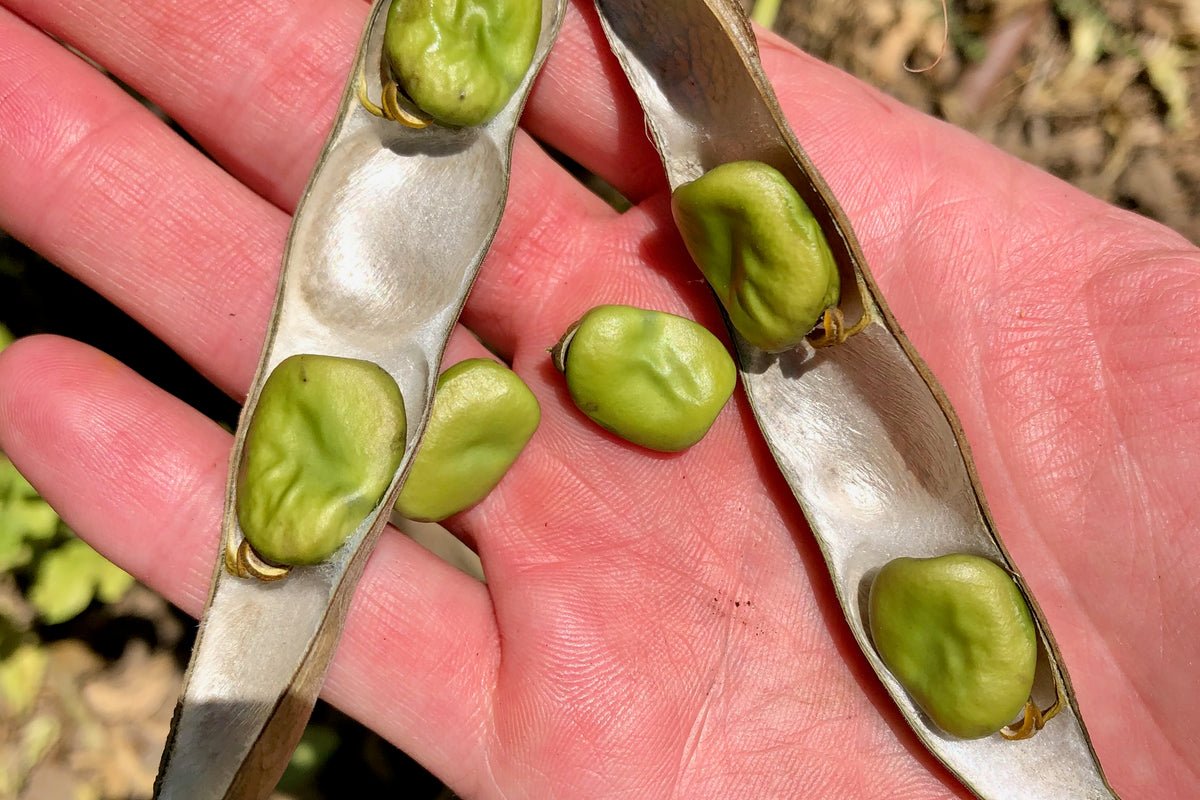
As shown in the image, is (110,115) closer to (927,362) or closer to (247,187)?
(247,187)

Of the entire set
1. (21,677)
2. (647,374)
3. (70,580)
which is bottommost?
(21,677)

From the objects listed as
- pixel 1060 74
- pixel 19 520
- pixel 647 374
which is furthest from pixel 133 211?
pixel 1060 74

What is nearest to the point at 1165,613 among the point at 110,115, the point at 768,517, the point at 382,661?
the point at 768,517

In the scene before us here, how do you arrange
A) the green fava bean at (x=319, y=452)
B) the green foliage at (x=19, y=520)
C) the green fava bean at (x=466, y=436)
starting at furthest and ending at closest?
the green foliage at (x=19, y=520) < the green fava bean at (x=466, y=436) < the green fava bean at (x=319, y=452)

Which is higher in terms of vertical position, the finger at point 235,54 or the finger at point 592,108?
the finger at point 592,108

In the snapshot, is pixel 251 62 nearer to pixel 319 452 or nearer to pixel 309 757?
pixel 319 452

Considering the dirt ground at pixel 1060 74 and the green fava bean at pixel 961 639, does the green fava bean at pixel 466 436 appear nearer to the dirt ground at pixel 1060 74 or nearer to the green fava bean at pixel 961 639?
the green fava bean at pixel 961 639

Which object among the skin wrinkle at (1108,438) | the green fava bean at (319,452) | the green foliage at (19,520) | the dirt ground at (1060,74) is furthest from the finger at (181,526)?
the dirt ground at (1060,74)
